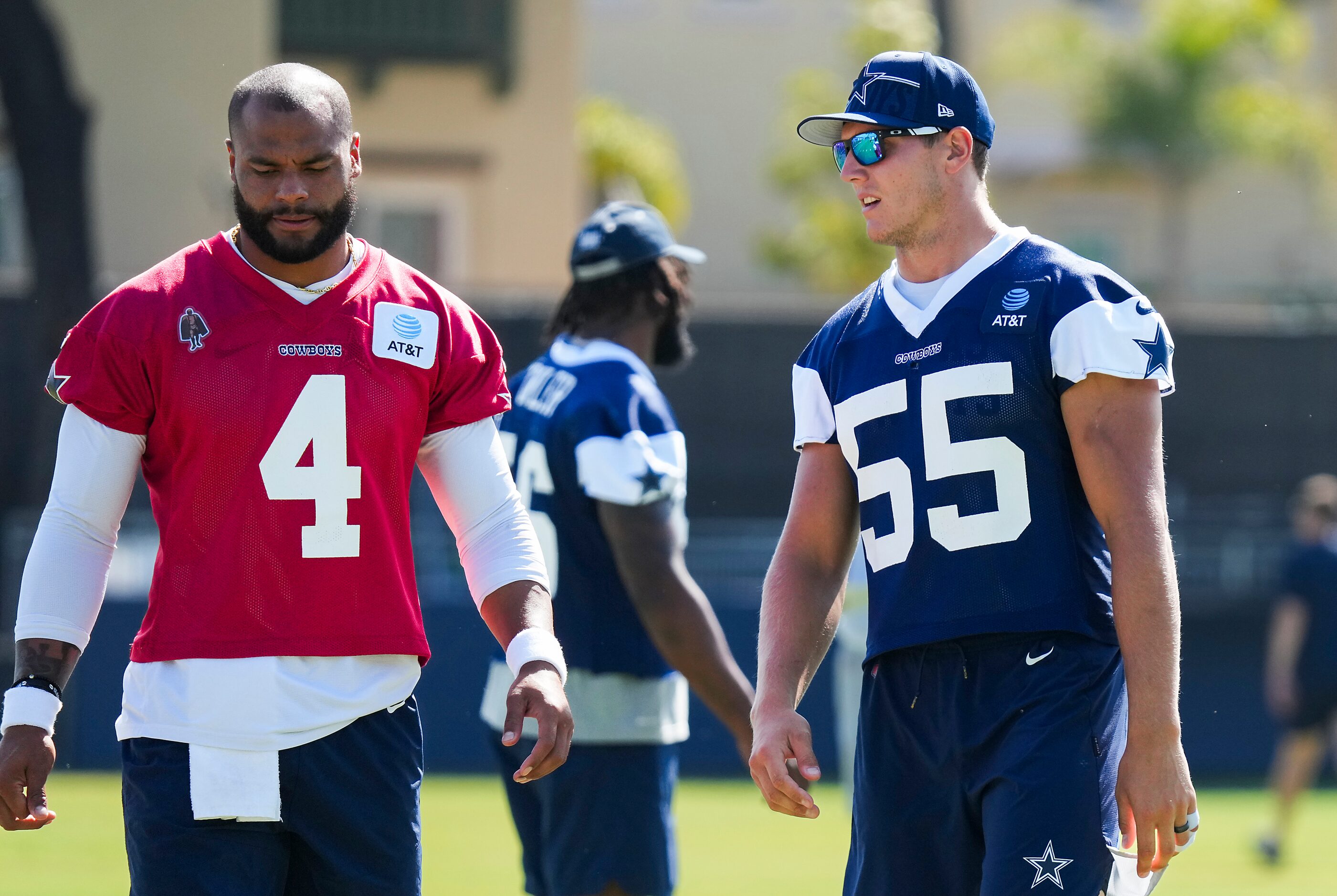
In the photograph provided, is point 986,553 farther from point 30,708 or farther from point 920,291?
point 30,708

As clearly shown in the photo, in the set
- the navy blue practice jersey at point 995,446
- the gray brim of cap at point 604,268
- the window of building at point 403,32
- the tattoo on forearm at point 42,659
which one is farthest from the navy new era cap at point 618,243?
the window of building at point 403,32

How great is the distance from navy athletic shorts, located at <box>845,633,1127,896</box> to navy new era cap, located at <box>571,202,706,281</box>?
192 cm

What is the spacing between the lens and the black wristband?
128 inches

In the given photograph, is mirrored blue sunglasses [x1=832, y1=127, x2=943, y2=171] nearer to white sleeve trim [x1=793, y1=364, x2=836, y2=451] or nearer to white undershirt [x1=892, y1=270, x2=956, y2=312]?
white undershirt [x1=892, y1=270, x2=956, y2=312]

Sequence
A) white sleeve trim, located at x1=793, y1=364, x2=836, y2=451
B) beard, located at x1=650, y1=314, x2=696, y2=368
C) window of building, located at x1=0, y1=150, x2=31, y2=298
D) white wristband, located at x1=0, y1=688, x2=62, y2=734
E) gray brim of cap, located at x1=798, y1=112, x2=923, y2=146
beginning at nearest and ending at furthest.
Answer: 1. white wristband, located at x1=0, y1=688, x2=62, y2=734
2. gray brim of cap, located at x1=798, y1=112, x2=923, y2=146
3. white sleeve trim, located at x1=793, y1=364, x2=836, y2=451
4. beard, located at x1=650, y1=314, x2=696, y2=368
5. window of building, located at x1=0, y1=150, x2=31, y2=298

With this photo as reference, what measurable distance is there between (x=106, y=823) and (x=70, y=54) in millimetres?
10408

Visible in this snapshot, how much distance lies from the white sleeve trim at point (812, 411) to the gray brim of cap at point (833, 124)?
514 millimetres

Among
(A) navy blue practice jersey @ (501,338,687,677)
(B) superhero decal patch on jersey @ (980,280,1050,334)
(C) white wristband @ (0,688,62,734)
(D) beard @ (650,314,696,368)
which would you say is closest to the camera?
(C) white wristband @ (0,688,62,734)

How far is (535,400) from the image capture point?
5.06 m

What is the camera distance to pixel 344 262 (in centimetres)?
349

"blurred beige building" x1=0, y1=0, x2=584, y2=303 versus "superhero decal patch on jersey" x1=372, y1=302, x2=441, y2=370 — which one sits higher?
"blurred beige building" x1=0, y1=0, x2=584, y2=303

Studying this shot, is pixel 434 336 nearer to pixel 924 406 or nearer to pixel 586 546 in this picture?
pixel 924 406

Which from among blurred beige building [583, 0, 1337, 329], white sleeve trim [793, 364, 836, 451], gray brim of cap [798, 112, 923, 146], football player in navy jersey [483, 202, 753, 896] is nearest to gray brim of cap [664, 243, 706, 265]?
football player in navy jersey [483, 202, 753, 896]

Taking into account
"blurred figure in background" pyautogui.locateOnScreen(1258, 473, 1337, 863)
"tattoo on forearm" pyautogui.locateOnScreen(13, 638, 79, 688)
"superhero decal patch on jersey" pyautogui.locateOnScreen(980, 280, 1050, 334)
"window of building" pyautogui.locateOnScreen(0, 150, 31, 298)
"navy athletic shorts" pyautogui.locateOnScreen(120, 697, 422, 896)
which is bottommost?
"blurred figure in background" pyautogui.locateOnScreen(1258, 473, 1337, 863)
